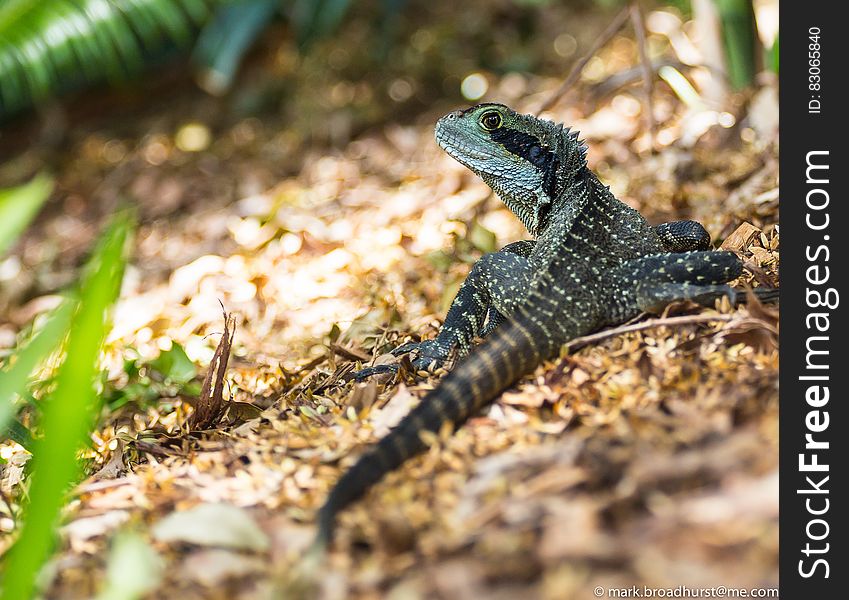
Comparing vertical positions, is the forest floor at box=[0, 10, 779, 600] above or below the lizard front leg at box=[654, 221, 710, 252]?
below

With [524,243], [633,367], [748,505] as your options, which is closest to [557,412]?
[633,367]

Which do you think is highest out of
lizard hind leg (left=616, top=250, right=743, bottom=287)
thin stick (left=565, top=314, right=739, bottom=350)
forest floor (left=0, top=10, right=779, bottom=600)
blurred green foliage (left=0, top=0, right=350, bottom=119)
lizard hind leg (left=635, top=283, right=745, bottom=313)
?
blurred green foliage (left=0, top=0, right=350, bottom=119)

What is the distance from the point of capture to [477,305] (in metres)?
3.59

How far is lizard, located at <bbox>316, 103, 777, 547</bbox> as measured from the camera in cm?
285

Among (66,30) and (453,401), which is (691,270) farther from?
(66,30)

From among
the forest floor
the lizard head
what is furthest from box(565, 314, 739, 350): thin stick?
the lizard head

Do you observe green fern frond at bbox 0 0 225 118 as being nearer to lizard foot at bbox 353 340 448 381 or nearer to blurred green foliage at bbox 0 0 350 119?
blurred green foliage at bbox 0 0 350 119

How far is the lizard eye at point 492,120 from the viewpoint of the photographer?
363 cm

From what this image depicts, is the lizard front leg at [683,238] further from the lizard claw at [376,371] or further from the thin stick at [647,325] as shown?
the lizard claw at [376,371]

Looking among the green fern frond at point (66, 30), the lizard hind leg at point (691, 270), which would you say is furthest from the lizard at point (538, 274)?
the green fern frond at point (66, 30)

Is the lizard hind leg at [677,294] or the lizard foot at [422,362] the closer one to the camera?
the lizard hind leg at [677,294]

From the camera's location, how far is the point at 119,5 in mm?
7344

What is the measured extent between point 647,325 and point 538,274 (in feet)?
1.53

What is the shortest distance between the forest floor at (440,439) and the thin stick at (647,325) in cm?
3
